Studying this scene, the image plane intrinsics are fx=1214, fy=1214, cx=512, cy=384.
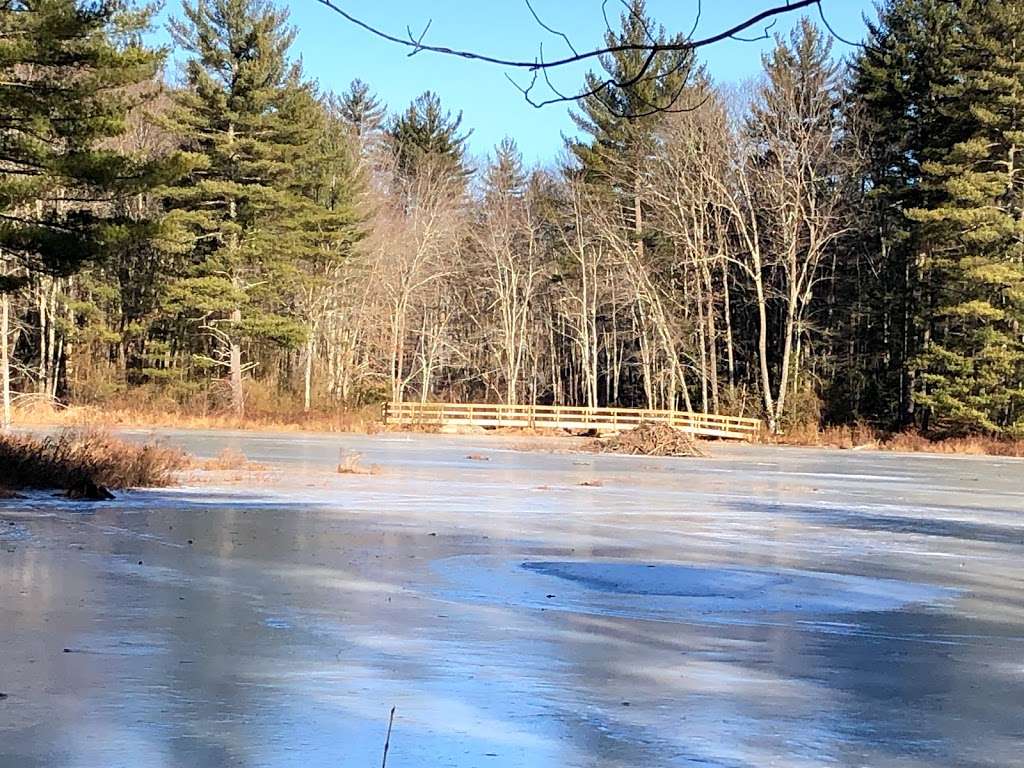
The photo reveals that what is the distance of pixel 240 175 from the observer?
4081cm

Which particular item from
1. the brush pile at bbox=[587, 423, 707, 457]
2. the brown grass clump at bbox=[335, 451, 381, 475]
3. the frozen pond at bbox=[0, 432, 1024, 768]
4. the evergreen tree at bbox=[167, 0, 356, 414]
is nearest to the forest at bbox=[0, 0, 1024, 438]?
the evergreen tree at bbox=[167, 0, 356, 414]

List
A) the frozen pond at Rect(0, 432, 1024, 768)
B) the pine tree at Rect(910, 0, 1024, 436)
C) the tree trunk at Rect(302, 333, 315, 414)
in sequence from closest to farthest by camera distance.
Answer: the frozen pond at Rect(0, 432, 1024, 768)
the pine tree at Rect(910, 0, 1024, 436)
the tree trunk at Rect(302, 333, 315, 414)

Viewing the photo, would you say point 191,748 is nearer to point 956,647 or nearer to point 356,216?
point 956,647

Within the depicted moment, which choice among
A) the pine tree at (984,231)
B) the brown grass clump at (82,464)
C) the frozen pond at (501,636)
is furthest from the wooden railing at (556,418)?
the frozen pond at (501,636)

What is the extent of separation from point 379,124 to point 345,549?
51749mm

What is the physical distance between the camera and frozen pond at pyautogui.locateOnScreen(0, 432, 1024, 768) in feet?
16.1

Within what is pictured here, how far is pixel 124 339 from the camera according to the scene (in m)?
44.4

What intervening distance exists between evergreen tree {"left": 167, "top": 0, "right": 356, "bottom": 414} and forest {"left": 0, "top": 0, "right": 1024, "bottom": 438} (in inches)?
4.0

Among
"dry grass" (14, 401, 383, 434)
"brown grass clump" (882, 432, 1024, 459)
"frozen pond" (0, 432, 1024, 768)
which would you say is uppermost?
"dry grass" (14, 401, 383, 434)

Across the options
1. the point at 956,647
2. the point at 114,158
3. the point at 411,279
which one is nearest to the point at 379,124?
the point at 411,279

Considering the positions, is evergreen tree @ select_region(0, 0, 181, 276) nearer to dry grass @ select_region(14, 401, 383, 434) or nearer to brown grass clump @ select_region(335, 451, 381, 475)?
brown grass clump @ select_region(335, 451, 381, 475)

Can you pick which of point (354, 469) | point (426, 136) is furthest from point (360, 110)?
point (354, 469)

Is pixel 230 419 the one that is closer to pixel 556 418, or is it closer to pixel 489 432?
pixel 489 432

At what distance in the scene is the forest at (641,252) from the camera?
36.8 metres
